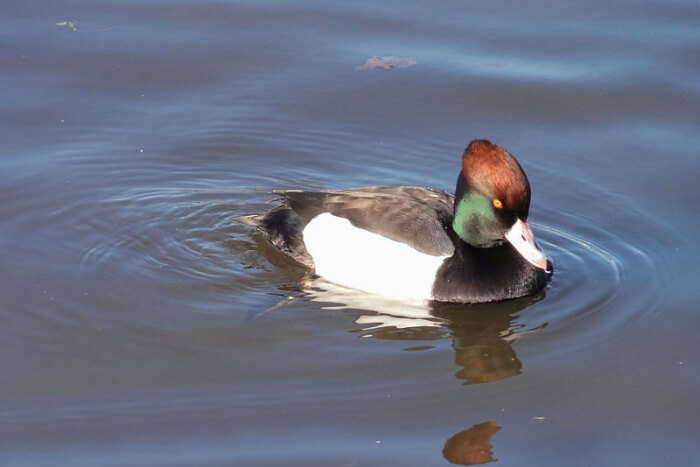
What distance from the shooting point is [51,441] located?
5000 millimetres

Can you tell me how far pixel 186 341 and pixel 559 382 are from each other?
1.96 metres

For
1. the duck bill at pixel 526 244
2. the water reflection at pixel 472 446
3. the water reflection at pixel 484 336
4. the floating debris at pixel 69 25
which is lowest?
the water reflection at pixel 472 446

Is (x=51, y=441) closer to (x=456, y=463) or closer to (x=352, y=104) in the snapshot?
(x=456, y=463)

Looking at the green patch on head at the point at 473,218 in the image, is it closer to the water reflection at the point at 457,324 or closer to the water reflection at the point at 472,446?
the water reflection at the point at 457,324

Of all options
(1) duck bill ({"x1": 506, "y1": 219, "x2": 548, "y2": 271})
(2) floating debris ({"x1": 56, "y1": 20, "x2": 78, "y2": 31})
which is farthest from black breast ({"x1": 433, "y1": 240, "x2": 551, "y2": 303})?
(2) floating debris ({"x1": 56, "y1": 20, "x2": 78, "y2": 31})

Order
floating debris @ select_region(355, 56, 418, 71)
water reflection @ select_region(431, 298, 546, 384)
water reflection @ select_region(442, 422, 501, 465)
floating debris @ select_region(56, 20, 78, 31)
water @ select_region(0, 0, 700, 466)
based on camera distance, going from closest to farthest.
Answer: water reflection @ select_region(442, 422, 501, 465) < water @ select_region(0, 0, 700, 466) < water reflection @ select_region(431, 298, 546, 384) < floating debris @ select_region(355, 56, 418, 71) < floating debris @ select_region(56, 20, 78, 31)

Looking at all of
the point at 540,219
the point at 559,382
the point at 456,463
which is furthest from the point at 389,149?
the point at 456,463

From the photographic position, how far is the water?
5.25 m

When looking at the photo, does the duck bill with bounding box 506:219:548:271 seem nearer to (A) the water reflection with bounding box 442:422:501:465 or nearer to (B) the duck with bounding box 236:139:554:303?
(B) the duck with bounding box 236:139:554:303

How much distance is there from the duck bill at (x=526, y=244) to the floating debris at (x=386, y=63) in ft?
10.0

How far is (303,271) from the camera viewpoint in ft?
22.7

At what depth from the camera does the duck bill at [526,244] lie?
20.9ft

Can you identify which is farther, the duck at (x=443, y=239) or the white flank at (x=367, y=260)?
the white flank at (x=367, y=260)

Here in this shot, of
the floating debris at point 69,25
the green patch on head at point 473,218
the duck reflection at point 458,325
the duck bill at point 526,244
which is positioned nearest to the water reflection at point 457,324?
the duck reflection at point 458,325
